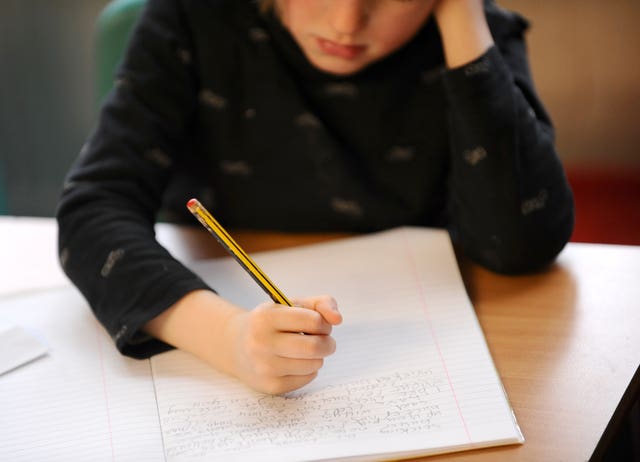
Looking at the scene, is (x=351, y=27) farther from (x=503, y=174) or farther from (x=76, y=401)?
(x=76, y=401)

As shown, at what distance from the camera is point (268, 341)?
0.69 meters

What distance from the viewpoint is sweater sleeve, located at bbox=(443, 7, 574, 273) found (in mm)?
874

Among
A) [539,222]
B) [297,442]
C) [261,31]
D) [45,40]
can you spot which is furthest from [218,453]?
[45,40]

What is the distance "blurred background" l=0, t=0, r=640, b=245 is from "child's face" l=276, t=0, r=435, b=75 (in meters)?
1.28

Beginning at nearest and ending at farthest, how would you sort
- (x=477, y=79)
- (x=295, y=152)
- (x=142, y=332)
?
(x=142, y=332)
(x=477, y=79)
(x=295, y=152)

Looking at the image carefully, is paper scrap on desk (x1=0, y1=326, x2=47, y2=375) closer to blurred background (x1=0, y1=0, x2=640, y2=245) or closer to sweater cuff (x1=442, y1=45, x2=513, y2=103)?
sweater cuff (x1=442, y1=45, x2=513, y2=103)

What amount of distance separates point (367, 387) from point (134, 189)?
1.23ft

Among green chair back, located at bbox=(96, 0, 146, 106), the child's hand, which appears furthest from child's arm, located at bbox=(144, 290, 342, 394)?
green chair back, located at bbox=(96, 0, 146, 106)

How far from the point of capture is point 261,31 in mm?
1021

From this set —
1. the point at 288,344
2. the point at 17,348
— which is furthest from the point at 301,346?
the point at 17,348

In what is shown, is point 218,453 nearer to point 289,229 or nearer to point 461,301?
point 461,301

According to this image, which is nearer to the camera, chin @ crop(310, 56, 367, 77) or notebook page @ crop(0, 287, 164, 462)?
notebook page @ crop(0, 287, 164, 462)

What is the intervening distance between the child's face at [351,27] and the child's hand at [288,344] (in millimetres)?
307

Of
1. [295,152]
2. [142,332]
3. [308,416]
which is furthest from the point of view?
[295,152]
